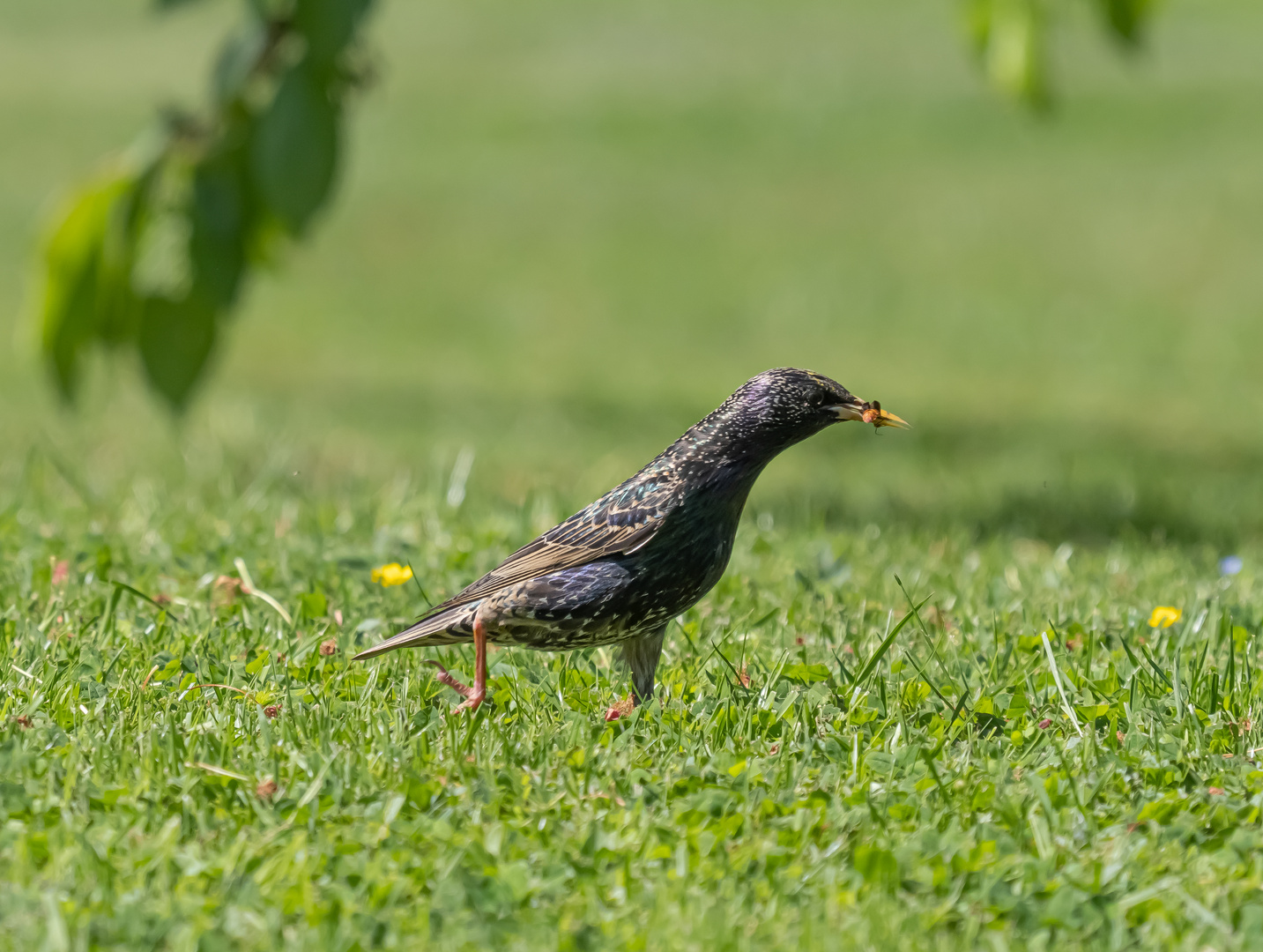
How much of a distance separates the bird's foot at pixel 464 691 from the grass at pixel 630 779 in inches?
2.2

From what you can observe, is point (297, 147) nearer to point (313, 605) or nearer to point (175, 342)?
point (175, 342)

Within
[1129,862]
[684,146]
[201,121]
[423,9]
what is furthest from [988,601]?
[423,9]

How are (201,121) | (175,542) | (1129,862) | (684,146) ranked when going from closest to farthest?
(1129,862) < (175,542) < (201,121) < (684,146)

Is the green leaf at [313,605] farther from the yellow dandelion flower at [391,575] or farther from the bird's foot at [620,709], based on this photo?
the bird's foot at [620,709]

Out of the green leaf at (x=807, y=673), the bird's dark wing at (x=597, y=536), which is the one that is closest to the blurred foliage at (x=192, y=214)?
the bird's dark wing at (x=597, y=536)

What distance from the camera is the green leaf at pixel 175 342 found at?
6391 millimetres

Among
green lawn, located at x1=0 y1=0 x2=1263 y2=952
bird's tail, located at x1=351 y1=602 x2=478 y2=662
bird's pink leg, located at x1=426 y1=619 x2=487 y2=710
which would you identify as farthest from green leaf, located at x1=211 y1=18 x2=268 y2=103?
bird's pink leg, located at x1=426 y1=619 x2=487 y2=710

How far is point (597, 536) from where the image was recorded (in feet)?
14.2

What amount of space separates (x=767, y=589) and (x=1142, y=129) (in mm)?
19259

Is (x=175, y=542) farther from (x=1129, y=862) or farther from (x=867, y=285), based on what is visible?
(x=867, y=285)

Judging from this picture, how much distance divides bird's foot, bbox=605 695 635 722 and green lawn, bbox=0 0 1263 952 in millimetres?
61

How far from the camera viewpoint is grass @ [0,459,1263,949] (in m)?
3.19

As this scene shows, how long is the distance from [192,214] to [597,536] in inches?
106

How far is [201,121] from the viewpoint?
644 centimetres
